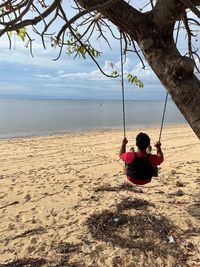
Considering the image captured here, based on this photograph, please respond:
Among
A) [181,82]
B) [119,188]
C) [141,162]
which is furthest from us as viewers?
[119,188]

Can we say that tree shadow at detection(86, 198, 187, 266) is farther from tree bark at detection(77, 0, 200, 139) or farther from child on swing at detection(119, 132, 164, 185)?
tree bark at detection(77, 0, 200, 139)

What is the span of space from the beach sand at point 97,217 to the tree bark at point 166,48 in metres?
2.51

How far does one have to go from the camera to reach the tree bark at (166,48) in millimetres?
2406

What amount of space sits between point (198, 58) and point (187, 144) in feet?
35.6

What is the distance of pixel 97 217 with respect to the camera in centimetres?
564

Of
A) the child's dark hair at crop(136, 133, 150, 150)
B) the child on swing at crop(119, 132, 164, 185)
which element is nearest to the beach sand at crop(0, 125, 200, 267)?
the child on swing at crop(119, 132, 164, 185)

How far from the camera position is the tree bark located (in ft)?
7.89

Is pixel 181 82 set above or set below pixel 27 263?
above

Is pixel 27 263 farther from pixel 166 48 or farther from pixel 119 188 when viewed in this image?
pixel 119 188

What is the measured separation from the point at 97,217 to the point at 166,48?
3.61 metres

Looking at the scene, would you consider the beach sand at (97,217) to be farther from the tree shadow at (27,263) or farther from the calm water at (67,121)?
the calm water at (67,121)

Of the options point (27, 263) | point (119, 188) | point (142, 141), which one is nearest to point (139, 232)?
point (142, 141)

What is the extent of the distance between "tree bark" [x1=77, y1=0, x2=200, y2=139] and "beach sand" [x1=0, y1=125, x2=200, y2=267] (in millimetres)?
2512

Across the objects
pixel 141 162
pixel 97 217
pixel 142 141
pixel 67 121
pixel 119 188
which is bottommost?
pixel 67 121
